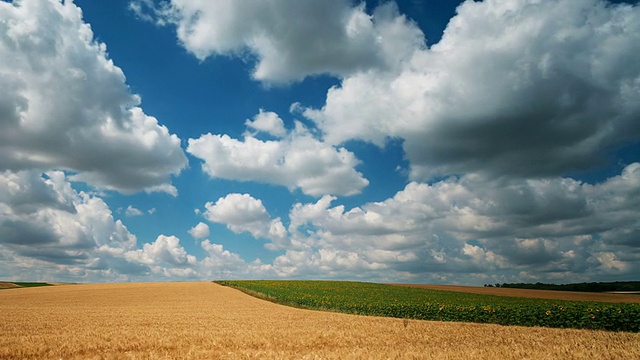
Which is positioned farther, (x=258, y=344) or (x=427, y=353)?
(x=258, y=344)

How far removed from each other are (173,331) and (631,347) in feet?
66.4

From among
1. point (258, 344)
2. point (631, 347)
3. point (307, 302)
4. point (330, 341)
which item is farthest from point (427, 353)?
point (307, 302)

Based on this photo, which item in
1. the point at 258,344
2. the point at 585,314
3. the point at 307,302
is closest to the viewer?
the point at 258,344

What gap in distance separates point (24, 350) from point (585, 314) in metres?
31.7

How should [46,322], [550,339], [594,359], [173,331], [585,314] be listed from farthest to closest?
[585,314] < [46,322] < [173,331] < [550,339] < [594,359]

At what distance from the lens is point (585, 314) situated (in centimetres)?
2856

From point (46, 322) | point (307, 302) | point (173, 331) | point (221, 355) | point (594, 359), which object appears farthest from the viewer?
point (307, 302)

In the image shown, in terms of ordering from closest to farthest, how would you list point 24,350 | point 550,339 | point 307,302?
1. point 24,350
2. point 550,339
3. point 307,302

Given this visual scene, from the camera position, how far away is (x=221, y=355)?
590 inches

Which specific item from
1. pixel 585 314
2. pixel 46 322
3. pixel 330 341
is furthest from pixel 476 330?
pixel 46 322

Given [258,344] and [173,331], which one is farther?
[173,331]

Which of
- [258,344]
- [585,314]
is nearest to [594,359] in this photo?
[258,344]

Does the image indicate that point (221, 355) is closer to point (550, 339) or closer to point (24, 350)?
point (24, 350)

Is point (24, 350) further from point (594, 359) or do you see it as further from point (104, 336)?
point (594, 359)
